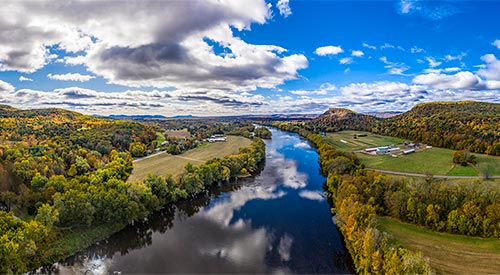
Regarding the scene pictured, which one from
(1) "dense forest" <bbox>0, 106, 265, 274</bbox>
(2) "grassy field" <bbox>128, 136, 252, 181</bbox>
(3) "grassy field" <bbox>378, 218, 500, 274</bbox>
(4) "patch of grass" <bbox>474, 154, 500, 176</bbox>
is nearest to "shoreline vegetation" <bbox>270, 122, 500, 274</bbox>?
(3) "grassy field" <bbox>378, 218, 500, 274</bbox>

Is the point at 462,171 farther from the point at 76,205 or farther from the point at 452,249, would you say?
the point at 76,205

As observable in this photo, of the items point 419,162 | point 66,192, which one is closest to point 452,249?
point 419,162

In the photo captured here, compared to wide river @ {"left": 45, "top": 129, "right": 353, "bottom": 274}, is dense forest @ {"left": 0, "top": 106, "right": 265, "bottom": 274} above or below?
above

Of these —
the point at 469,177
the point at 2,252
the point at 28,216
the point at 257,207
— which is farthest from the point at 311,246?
the point at 469,177

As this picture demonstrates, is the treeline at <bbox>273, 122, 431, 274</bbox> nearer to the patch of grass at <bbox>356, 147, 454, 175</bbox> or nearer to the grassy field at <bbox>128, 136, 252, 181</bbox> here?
the patch of grass at <bbox>356, 147, 454, 175</bbox>

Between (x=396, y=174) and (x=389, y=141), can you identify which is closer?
(x=396, y=174)

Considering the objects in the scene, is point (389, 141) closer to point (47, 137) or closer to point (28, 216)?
point (28, 216)
